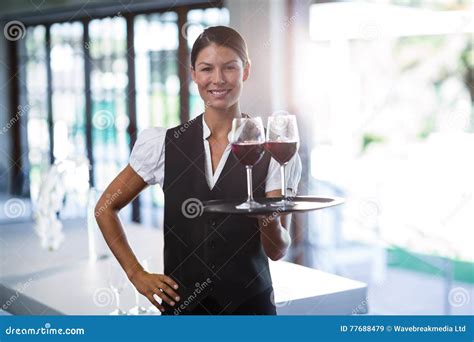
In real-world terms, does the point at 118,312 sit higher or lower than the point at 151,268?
lower

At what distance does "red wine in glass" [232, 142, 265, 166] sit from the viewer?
1976 millimetres

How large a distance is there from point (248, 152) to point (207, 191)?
219 millimetres

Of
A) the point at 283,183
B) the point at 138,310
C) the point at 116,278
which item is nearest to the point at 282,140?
the point at 283,183

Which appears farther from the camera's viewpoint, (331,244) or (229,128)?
(331,244)

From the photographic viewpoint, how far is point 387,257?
2.79 metres

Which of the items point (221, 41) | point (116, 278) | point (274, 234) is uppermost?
point (221, 41)

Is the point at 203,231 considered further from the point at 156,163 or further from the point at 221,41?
the point at 221,41

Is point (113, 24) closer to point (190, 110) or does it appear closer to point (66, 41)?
point (66, 41)

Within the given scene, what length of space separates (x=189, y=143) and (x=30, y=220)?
1079 mm

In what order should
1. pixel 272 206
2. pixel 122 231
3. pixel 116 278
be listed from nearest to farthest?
1. pixel 272 206
2. pixel 122 231
3. pixel 116 278

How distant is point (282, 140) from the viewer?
1973 mm

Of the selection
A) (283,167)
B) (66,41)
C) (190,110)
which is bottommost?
(283,167)

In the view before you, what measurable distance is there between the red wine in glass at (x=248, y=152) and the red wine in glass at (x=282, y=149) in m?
0.02

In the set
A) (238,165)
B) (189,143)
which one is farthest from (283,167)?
(189,143)
